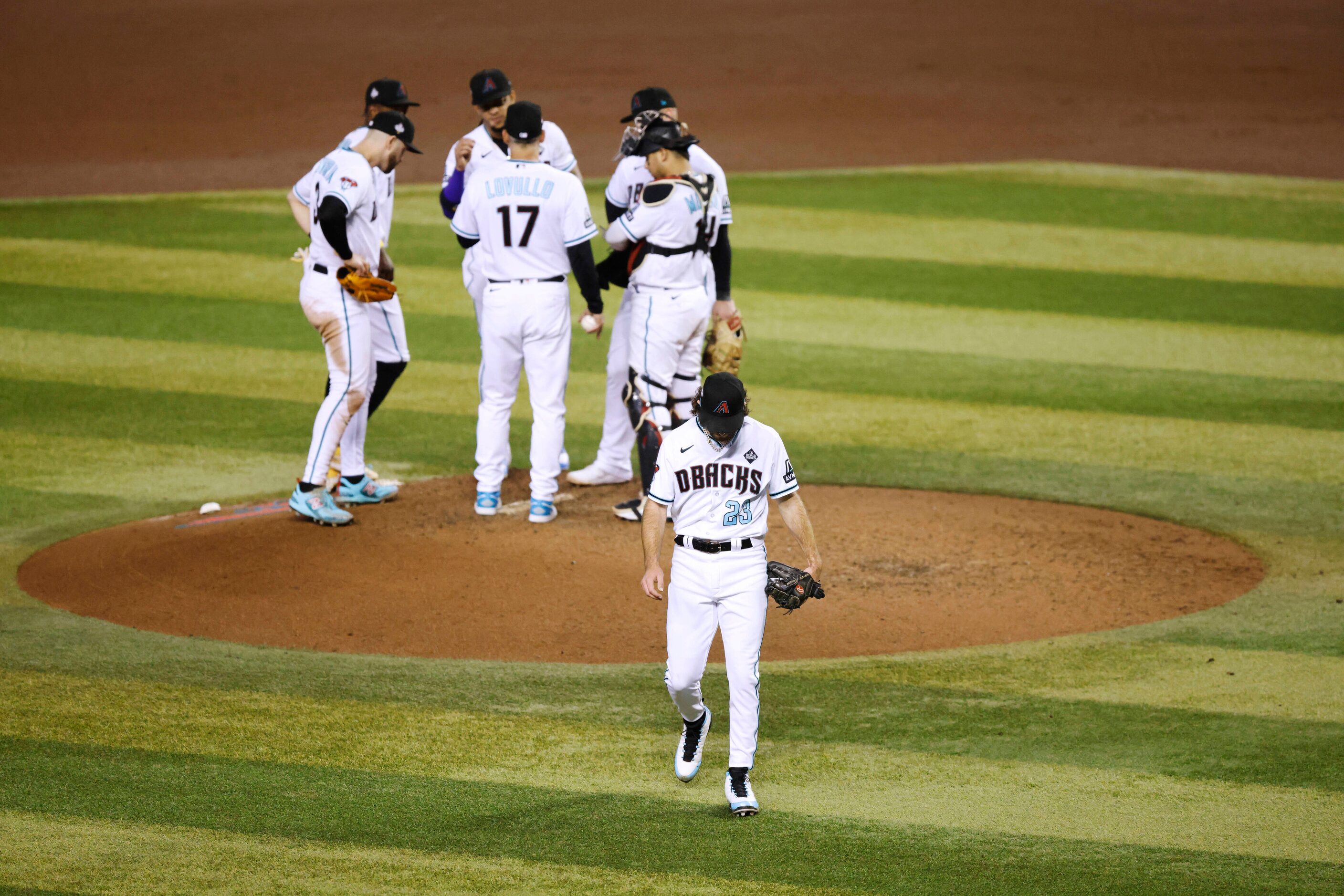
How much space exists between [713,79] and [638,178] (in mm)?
14343

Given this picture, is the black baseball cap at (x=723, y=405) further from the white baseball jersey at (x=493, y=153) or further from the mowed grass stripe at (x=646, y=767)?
the white baseball jersey at (x=493, y=153)

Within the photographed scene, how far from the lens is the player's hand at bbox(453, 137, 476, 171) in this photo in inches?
345

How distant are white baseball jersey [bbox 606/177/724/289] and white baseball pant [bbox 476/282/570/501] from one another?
46 cm

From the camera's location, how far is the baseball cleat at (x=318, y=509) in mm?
8164

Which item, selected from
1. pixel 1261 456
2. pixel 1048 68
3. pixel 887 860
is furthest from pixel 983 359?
pixel 1048 68

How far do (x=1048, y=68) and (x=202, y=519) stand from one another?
17.7 meters

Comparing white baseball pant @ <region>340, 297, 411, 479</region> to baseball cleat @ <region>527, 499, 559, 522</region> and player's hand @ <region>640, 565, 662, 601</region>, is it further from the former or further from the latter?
player's hand @ <region>640, 565, 662, 601</region>

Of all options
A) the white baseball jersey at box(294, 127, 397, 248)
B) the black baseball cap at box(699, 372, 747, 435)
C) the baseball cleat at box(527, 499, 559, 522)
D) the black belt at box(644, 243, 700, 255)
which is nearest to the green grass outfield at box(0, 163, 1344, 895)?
the baseball cleat at box(527, 499, 559, 522)

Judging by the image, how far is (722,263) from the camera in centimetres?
859

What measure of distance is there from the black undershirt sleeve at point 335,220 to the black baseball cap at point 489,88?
127 cm

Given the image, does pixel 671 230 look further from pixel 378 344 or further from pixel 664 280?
pixel 378 344

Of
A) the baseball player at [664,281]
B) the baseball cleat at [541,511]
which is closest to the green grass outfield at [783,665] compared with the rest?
the baseball cleat at [541,511]

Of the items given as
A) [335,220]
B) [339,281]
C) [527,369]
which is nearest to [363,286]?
[339,281]

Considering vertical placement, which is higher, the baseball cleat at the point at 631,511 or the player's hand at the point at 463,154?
the player's hand at the point at 463,154
